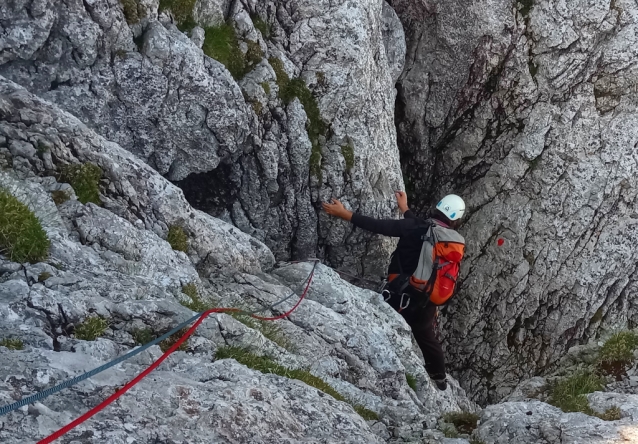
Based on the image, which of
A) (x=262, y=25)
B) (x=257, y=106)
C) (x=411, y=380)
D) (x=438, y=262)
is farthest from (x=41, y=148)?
(x=438, y=262)

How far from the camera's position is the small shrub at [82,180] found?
→ 24.9 feet

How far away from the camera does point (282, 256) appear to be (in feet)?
44.3

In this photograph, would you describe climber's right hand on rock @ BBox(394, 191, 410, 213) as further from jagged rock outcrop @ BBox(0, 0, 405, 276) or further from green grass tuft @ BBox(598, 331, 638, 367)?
green grass tuft @ BBox(598, 331, 638, 367)

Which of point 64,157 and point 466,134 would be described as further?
point 466,134

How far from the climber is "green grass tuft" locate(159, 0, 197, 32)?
5.27m

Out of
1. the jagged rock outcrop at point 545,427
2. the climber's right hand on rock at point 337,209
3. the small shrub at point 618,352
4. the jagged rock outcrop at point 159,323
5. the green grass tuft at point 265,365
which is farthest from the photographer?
the climber's right hand on rock at point 337,209

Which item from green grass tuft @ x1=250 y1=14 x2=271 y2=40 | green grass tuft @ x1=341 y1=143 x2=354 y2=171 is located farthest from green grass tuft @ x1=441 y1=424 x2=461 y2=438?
green grass tuft @ x1=250 y1=14 x2=271 y2=40

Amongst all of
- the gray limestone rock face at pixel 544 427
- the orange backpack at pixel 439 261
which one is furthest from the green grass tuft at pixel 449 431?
the orange backpack at pixel 439 261

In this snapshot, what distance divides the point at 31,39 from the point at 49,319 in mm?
Answer: 5305

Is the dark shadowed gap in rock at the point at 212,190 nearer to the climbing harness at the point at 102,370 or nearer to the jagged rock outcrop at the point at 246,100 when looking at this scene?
the jagged rock outcrop at the point at 246,100

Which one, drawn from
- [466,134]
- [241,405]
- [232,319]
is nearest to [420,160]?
[466,134]

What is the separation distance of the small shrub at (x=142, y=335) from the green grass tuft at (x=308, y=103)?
7.63m

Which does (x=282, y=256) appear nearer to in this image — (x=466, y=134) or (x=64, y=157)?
(x=64, y=157)

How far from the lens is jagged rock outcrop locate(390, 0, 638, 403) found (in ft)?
54.7
